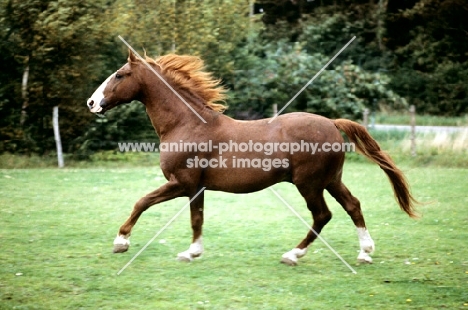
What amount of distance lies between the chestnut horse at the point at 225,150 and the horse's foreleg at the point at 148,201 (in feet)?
0.04

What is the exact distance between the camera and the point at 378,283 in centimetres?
586

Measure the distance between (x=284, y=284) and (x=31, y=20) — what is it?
13215 mm

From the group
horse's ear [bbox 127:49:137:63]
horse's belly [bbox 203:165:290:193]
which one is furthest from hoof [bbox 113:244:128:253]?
horse's ear [bbox 127:49:137:63]

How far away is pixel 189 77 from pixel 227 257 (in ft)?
7.48

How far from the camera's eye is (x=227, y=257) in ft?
22.7

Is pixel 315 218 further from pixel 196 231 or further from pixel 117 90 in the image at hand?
pixel 117 90

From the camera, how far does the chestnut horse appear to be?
659 centimetres

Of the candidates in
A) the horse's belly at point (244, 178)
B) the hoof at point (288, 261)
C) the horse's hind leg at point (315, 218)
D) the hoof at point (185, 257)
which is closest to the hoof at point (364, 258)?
the horse's hind leg at point (315, 218)

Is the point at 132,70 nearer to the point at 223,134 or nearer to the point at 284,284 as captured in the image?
the point at 223,134

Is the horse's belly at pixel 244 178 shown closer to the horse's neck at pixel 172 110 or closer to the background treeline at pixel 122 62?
the horse's neck at pixel 172 110

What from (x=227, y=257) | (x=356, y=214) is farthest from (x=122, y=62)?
(x=356, y=214)

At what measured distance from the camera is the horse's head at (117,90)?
6.92 m

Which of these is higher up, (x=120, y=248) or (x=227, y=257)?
(x=120, y=248)

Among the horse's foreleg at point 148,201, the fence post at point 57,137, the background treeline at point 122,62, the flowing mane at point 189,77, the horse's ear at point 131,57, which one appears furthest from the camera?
the background treeline at point 122,62
